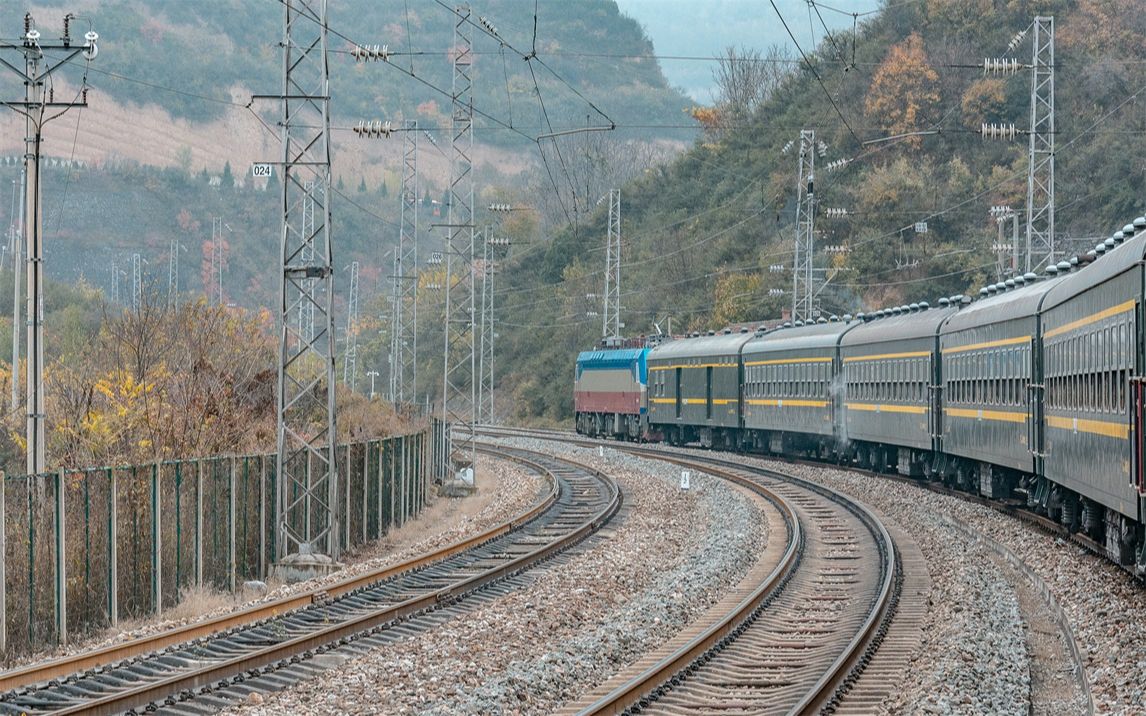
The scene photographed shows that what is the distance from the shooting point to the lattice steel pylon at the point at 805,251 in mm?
51656

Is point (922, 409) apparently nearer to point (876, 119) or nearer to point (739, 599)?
point (739, 599)

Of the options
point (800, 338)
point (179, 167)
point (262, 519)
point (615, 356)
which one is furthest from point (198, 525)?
point (179, 167)

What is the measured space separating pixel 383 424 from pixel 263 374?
4.24 meters

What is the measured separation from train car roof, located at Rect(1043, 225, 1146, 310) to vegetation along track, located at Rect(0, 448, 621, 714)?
745cm

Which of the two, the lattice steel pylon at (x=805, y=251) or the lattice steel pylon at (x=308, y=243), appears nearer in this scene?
the lattice steel pylon at (x=308, y=243)

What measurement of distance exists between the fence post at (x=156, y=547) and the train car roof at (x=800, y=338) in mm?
24699

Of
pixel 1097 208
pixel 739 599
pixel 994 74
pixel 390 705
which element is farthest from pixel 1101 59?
pixel 390 705

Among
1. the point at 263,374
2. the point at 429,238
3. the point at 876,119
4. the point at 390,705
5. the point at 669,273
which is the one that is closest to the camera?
the point at 390,705

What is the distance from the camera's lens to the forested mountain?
2852 inches

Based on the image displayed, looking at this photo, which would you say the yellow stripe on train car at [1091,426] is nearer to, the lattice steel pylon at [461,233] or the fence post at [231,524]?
the fence post at [231,524]

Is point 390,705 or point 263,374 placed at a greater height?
point 263,374

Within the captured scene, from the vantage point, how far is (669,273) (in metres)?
92.8

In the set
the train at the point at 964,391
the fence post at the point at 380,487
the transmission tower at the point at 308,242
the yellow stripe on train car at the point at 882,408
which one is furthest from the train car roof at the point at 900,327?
the transmission tower at the point at 308,242

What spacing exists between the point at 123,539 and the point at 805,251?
5835 centimetres
